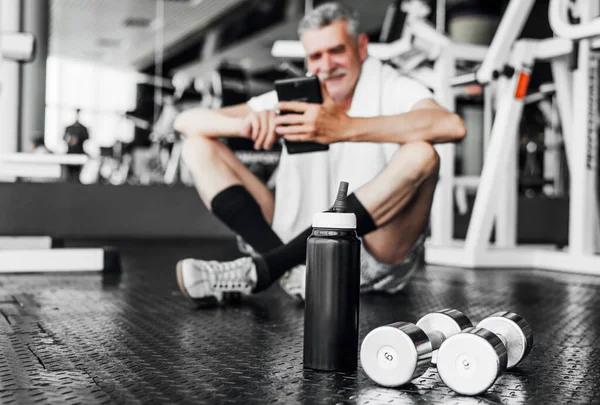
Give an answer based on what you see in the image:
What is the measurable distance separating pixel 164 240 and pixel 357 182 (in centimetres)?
256

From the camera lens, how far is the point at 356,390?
83 cm

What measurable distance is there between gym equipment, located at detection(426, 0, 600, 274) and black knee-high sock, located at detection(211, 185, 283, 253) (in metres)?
1.38

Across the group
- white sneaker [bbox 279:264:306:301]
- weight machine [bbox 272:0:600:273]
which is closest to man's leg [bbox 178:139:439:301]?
white sneaker [bbox 279:264:306:301]

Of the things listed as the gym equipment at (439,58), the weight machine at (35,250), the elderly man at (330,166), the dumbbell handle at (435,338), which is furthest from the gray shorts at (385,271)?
the gym equipment at (439,58)

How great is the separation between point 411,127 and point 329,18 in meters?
0.39

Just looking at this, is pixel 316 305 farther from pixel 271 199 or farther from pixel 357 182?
pixel 271 199

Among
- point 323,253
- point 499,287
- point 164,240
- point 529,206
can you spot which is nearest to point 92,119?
point 164,240

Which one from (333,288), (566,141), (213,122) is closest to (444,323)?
(333,288)

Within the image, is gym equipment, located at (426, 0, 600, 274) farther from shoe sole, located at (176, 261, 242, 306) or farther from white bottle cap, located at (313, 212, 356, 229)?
→ white bottle cap, located at (313, 212, 356, 229)

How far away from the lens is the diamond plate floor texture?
0.82 m

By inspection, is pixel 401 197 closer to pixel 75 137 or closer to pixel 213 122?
pixel 213 122

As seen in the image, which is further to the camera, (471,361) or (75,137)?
(75,137)

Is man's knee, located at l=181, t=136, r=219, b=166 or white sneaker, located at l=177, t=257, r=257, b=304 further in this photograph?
man's knee, located at l=181, t=136, r=219, b=166

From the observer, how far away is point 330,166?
1647 mm
